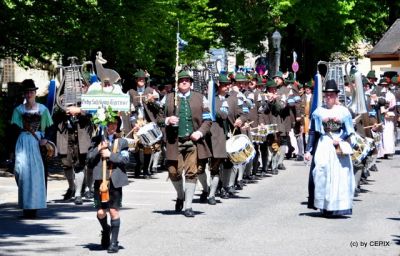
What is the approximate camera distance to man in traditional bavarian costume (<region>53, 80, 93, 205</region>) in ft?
55.1

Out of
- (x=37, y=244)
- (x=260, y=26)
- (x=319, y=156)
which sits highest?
(x=260, y=26)

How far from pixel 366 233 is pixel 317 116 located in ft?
7.58

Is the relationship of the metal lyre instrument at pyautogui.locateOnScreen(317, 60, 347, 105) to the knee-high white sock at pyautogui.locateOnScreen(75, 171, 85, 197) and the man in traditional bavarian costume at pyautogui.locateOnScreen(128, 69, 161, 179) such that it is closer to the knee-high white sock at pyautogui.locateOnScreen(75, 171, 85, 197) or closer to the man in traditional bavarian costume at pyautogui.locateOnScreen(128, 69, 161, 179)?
the man in traditional bavarian costume at pyautogui.locateOnScreen(128, 69, 161, 179)

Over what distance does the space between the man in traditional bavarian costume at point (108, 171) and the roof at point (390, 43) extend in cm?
5013

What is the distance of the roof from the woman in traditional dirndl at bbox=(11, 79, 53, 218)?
156ft

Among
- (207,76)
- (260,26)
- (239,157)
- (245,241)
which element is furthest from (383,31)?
(245,241)

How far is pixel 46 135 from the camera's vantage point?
1507cm

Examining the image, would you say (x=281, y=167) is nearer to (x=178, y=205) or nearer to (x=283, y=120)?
(x=283, y=120)

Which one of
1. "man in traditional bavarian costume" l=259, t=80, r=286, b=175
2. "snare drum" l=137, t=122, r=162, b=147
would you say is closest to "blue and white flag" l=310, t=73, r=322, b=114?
"snare drum" l=137, t=122, r=162, b=147

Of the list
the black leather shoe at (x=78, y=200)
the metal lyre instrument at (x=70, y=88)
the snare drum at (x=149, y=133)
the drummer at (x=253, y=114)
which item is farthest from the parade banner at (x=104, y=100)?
the drummer at (x=253, y=114)

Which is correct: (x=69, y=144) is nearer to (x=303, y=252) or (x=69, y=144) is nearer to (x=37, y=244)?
(x=37, y=244)

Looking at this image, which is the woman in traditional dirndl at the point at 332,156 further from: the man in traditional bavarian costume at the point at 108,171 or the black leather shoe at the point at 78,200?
the man in traditional bavarian costume at the point at 108,171

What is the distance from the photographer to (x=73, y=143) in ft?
56.0

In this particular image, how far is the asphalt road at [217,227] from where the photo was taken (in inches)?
468
